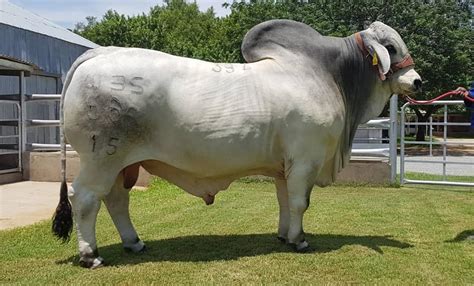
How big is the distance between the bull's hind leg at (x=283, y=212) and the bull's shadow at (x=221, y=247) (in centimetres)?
9

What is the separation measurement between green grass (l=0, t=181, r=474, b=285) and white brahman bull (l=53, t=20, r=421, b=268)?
329 mm

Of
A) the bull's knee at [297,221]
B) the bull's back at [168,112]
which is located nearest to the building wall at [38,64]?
the bull's back at [168,112]

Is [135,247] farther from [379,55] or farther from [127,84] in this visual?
[379,55]

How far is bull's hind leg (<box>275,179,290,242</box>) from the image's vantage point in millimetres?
5684

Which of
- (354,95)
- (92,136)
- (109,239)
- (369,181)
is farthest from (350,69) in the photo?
(369,181)

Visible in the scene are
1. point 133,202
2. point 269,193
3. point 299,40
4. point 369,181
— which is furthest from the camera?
point 369,181

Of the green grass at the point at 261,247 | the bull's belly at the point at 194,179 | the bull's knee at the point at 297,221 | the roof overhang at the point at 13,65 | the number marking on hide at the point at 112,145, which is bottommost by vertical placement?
the green grass at the point at 261,247

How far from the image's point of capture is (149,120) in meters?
4.81

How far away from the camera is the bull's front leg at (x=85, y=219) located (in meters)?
4.82

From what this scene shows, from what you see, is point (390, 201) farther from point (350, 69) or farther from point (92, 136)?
point (92, 136)

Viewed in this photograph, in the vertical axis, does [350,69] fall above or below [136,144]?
above

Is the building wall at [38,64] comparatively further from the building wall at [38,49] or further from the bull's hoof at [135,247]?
the bull's hoof at [135,247]

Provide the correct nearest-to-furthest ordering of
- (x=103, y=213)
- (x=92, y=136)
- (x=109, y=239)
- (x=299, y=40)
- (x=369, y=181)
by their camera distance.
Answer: (x=92, y=136) < (x=299, y=40) < (x=109, y=239) < (x=103, y=213) < (x=369, y=181)

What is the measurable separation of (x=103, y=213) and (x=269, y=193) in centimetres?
278
